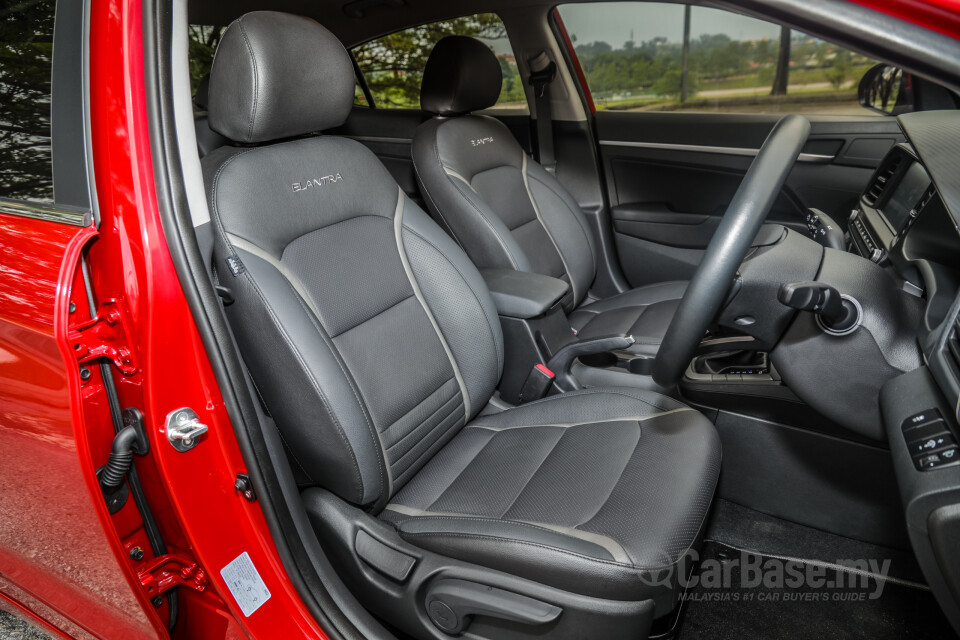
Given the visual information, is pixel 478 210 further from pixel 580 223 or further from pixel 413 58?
pixel 413 58

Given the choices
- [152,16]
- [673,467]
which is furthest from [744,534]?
[152,16]

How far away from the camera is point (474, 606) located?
1133 mm

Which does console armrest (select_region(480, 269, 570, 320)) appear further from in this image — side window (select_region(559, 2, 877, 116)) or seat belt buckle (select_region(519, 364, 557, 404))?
side window (select_region(559, 2, 877, 116))

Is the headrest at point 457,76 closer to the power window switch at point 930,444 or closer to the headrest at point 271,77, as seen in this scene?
the headrest at point 271,77

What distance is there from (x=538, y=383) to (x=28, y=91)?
1.28 m

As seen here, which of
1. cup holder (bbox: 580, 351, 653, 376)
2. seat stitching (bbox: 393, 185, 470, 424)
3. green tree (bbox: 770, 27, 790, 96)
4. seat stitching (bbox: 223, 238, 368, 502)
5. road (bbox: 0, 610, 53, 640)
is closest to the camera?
seat stitching (bbox: 223, 238, 368, 502)

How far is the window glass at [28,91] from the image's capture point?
1065 millimetres

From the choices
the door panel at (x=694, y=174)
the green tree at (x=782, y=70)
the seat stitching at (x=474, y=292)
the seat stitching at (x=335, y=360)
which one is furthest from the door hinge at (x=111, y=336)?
the green tree at (x=782, y=70)

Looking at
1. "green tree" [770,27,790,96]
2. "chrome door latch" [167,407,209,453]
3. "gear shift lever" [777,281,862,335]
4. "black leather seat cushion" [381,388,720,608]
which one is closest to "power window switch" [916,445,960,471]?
"gear shift lever" [777,281,862,335]

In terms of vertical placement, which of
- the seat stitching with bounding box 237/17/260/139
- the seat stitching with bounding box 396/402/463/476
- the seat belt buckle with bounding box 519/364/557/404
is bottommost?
the seat belt buckle with bounding box 519/364/557/404

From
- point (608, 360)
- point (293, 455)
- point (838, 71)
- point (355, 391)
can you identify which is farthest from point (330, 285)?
point (838, 71)

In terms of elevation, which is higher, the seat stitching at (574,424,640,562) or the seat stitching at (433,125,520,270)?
the seat stitching at (433,125,520,270)

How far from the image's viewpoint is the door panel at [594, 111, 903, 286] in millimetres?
2455

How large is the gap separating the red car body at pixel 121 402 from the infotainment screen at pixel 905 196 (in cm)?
150
